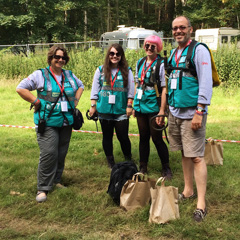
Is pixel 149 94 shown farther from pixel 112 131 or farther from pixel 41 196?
pixel 41 196

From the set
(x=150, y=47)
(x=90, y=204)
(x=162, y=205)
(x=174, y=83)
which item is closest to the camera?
(x=162, y=205)

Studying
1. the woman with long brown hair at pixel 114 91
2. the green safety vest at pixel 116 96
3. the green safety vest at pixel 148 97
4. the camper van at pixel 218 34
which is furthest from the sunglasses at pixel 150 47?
the camper van at pixel 218 34

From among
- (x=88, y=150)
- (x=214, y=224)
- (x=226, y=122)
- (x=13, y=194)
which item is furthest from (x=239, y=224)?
(x=226, y=122)

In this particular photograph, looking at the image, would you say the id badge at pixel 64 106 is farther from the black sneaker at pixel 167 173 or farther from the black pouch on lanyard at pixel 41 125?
the black sneaker at pixel 167 173

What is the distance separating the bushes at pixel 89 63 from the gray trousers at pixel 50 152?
9.69 meters

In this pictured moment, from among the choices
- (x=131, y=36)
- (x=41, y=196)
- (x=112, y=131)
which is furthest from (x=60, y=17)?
(x=41, y=196)

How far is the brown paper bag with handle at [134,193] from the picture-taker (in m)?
3.73

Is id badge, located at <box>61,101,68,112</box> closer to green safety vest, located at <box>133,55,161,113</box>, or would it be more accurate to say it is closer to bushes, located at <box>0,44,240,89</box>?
green safety vest, located at <box>133,55,161,113</box>

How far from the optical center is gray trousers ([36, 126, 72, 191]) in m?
4.12

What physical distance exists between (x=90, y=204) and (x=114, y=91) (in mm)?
1762

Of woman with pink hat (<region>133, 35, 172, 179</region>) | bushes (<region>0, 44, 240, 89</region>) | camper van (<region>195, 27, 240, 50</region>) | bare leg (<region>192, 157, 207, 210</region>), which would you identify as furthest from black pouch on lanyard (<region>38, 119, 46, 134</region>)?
camper van (<region>195, 27, 240, 50</region>)

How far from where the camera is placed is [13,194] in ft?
14.1

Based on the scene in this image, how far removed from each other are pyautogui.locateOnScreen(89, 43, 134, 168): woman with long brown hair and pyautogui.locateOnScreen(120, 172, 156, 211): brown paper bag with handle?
146cm

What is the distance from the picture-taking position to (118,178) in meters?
4.08
